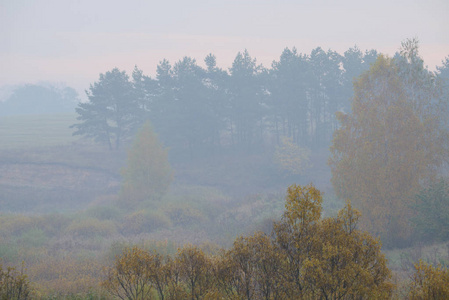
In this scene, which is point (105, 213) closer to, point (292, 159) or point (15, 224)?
point (15, 224)

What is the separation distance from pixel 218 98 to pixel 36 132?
36.8m

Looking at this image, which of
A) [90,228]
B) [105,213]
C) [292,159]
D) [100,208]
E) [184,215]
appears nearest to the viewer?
[90,228]

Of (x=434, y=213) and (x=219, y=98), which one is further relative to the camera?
(x=219, y=98)

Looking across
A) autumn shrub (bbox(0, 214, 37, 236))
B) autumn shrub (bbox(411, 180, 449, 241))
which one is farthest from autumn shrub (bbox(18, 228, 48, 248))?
autumn shrub (bbox(411, 180, 449, 241))

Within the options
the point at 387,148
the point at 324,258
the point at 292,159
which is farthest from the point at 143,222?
the point at 292,159

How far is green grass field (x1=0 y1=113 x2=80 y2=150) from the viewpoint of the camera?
54.4 metres

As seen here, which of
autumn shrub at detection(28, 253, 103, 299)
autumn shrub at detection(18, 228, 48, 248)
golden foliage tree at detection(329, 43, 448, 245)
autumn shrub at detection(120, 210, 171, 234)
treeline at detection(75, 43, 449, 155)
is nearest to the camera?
autumn shrub at detection(28, 253, 103, 299)

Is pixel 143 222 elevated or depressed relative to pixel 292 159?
depressed

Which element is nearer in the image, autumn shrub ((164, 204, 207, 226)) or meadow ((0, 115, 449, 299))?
meadow ((0, 115, 449, 299))

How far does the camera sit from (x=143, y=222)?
2492 centimetres

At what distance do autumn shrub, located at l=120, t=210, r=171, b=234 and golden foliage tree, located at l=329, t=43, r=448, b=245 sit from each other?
12.9 m

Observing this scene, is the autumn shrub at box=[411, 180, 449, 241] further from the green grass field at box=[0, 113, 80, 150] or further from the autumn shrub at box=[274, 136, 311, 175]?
the green grass field at box=[0, 113, 80, 150]

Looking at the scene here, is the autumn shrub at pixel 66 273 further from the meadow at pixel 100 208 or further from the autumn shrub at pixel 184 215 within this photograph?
the autumn shrub at pixel 184 215

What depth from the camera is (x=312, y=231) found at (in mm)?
6184
